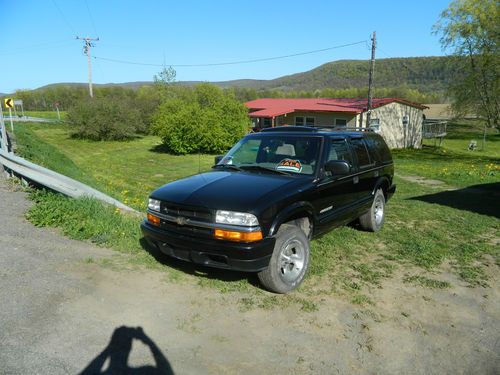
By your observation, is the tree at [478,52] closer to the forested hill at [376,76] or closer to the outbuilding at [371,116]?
the outbuilding at [371,116]

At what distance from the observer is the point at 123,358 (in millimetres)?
2824


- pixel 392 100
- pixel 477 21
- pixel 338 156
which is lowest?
pixel 338 156

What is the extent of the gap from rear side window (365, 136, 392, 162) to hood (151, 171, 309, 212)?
2.25m

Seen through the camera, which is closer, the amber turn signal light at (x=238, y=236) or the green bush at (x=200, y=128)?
the amber turn signal light at (x=238, y=236)

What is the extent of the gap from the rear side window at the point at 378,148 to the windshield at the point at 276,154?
167cm

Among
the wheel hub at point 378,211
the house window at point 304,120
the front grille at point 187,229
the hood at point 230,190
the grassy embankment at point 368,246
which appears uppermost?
the house window at point 304,120

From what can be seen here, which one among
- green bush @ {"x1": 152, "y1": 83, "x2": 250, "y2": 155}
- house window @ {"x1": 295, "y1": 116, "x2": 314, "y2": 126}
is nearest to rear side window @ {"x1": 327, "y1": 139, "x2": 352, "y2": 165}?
green bush @ {"x1": 152, "y1": 83, "x2": 250, "y2": 155}

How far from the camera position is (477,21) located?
2255 centimetres

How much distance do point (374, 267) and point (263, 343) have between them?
2.34m

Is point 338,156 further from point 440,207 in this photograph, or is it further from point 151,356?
point 440,207

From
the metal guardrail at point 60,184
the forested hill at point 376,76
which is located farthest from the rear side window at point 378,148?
the forested hill at point 376,76

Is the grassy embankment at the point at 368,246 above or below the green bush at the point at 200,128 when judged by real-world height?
below

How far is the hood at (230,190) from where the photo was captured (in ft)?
12.3

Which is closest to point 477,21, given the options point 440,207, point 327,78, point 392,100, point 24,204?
point 392,100
